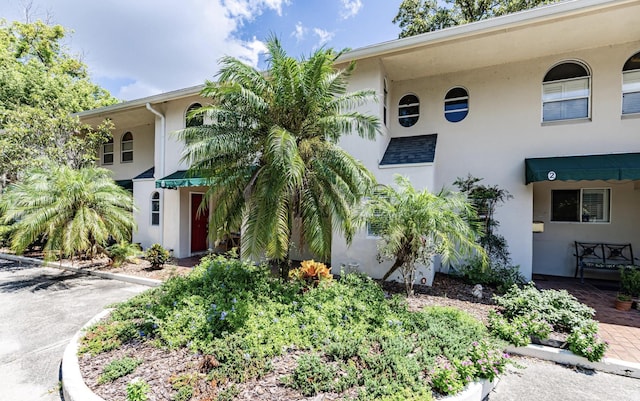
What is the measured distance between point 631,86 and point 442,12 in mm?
14343

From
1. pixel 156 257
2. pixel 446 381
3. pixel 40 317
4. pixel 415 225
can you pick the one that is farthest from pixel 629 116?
pixel 40 317

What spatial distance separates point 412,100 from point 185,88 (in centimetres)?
985

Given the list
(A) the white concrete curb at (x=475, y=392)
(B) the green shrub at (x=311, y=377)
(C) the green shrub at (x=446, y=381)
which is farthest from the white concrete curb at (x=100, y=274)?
(A) the white concrete curb at (x=475, y=392)

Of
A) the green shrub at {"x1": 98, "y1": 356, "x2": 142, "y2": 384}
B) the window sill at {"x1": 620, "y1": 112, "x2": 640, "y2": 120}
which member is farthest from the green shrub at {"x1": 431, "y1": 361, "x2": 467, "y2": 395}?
the window sill at {"x1": 620, "y1": 112, "x2": 640, "y2": 120}

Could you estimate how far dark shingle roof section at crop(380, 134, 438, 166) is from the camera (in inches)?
372

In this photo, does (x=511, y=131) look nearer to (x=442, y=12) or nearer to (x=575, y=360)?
(x=575, y=360)

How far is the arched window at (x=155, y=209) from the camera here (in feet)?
46.1

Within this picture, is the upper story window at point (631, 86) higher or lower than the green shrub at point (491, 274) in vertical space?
higher

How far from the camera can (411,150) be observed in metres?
10.1

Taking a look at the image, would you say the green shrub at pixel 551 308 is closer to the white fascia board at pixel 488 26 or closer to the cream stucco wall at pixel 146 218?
the white fascia board at pixel 488 26

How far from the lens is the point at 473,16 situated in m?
19.0

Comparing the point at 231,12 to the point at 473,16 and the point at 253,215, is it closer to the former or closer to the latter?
the point at 253,215

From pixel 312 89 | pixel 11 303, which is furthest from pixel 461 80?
pixel 11 303

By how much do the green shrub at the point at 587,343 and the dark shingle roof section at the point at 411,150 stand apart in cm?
548
